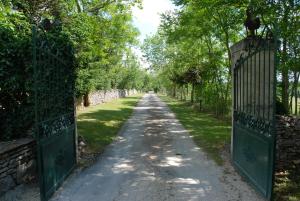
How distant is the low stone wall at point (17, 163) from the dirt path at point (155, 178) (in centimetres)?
88

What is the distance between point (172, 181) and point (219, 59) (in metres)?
16.3

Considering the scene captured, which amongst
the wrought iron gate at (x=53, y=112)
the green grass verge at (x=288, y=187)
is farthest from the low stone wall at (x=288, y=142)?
the wrought iron gate at (x=53, y=112)

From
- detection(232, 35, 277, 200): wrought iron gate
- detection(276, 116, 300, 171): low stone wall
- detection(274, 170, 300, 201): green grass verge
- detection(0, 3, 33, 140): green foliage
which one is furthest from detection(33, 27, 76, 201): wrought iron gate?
detection(276, 116, 300, 171): low stone wall

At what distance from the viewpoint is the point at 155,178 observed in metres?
7.93

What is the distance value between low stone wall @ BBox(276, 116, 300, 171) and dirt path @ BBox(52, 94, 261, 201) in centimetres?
127

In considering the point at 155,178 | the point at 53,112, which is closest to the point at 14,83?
the point at 53,112

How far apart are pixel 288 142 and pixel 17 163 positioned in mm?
A: 6358

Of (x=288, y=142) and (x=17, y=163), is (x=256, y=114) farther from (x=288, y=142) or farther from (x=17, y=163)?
(x=17, y=163)

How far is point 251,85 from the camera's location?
7.93 m

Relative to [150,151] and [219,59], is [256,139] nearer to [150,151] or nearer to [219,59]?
[150,151]

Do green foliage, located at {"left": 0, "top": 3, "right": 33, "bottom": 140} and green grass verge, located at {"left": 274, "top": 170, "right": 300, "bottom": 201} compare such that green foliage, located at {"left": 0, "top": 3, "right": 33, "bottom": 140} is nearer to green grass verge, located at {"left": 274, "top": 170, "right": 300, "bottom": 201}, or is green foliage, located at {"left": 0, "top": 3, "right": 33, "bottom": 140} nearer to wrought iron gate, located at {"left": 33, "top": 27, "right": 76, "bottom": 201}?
wrought iron gate, located at {"left": 33, "top": 27, "right": 76, "bottom": 201}

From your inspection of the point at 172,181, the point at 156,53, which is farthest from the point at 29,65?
the point at 156,53

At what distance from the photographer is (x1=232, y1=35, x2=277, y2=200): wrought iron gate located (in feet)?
20.5

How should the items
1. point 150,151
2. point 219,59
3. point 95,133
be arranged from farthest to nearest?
point 219,59 → point 95,133 → point 150,151
